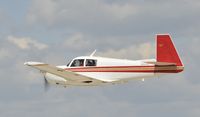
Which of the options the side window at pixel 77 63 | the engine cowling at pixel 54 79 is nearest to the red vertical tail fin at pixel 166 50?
the side window at pixel 77 63

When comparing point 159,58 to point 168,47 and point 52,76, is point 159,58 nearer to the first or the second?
point 168,47

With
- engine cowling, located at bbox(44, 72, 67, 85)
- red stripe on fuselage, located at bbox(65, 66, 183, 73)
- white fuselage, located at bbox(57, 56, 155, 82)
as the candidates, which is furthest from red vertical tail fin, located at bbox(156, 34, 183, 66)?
engine cowling, located at bbox(44, 72, 67, 85)

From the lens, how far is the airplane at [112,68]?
73.9 meters

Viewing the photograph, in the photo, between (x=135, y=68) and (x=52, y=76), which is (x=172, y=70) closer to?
(x=135, y=68)

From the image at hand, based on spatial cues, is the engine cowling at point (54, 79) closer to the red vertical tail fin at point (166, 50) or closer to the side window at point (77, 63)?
the side window at point (77, 63)

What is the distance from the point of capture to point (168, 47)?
73.9 metres

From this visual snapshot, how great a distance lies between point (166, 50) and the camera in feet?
242

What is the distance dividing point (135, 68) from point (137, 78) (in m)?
0.74

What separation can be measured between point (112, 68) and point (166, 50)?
4.47m

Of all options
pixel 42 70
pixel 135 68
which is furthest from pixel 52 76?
pixel 135 68

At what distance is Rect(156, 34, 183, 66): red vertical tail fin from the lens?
242 ft

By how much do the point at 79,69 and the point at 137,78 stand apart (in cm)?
428

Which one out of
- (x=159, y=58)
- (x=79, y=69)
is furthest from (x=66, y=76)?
(x=159, y=58)

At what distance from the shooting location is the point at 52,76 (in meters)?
77.6
